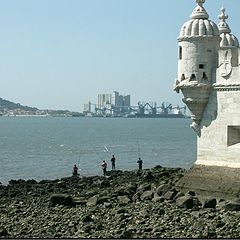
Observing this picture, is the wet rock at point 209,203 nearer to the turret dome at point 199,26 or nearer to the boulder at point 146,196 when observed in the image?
the boulder at point 146,196

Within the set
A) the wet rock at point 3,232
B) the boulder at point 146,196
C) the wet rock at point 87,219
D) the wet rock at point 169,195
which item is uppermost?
the wet rock at point 169,195

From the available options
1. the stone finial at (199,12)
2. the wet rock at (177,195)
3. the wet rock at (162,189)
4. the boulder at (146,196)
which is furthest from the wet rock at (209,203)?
the stone finial at (199,12)

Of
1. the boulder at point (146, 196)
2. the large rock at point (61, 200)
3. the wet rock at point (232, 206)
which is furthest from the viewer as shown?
the boulder at point (146, 196)

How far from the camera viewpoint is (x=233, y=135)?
87.2 feet

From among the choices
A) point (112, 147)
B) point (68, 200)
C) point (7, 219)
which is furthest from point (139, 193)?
point (112, 147)

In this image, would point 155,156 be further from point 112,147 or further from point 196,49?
point 196,49

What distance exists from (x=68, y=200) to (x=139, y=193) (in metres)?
2.96

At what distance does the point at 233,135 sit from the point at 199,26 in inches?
180

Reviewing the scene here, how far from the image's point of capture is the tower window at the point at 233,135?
26531 millimetres

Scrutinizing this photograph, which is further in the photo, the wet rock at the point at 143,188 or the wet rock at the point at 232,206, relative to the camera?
the wet rock at the point at 143,188

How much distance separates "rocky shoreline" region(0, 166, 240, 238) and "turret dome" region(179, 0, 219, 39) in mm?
6202

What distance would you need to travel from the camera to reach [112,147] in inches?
3236

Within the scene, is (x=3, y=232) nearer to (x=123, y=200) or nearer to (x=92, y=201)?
(x=92, y=201)

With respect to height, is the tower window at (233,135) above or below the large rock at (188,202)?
above
